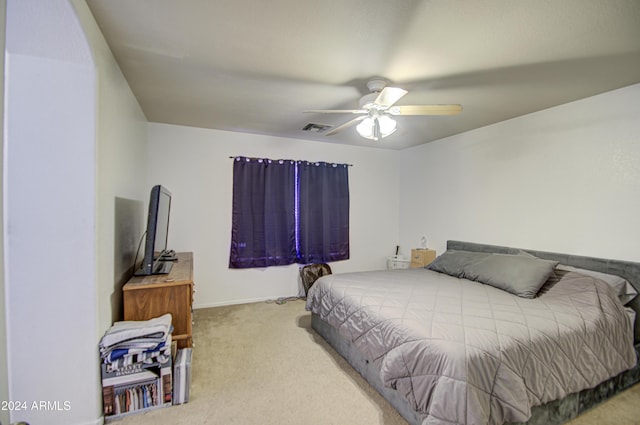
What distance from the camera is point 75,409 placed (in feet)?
5.73

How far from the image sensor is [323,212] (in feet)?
15.2

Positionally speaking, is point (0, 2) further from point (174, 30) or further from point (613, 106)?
point (613, 106)

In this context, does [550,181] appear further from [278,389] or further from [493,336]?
[278,389]

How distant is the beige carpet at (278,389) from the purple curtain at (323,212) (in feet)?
5.07

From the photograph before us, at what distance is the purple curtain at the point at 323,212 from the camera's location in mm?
4512

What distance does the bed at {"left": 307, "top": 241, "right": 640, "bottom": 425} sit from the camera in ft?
5.07

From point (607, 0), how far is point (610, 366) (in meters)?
2.27

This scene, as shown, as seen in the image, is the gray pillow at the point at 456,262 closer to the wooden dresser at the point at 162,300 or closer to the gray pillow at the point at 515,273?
the gray pillow at the point at 515,273

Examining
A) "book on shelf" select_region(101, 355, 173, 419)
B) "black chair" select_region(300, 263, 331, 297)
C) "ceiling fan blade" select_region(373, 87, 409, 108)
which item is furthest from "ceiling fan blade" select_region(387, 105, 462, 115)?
"black chair" select_region(300, 263, 331, 297)

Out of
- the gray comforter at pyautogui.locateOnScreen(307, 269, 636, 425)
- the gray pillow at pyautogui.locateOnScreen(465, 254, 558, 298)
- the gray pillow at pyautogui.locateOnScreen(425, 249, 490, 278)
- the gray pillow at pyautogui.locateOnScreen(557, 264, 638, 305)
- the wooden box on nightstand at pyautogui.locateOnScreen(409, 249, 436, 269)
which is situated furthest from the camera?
the wooden box on nightstand at pyautogui.locateOnScreen(409, 249, 436, 269)

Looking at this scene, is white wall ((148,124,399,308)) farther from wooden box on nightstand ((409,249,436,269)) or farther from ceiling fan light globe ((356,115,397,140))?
ceiling fan light globe ((356,115,397,140))

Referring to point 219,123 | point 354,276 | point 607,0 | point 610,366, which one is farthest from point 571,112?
point 219,123

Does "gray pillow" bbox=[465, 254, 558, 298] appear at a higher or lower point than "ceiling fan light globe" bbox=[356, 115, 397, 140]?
lower

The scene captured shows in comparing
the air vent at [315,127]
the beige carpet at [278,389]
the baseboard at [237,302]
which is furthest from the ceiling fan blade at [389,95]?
the baseboard at [237,302]
